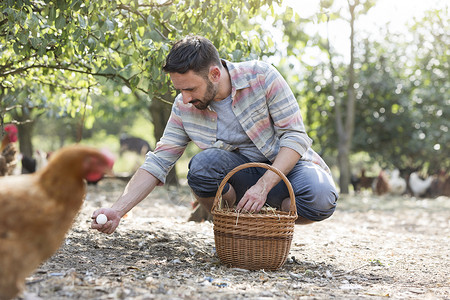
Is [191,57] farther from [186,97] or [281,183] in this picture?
[281,183]

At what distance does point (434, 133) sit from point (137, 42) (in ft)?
30.8

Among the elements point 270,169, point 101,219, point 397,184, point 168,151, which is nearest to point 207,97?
point 168,151

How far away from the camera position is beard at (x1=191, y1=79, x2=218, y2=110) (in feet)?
10.3

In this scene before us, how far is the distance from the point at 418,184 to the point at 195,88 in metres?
9.52

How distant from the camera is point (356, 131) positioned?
12281mm

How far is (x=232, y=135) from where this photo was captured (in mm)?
3404

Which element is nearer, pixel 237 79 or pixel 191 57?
pixel 191 57

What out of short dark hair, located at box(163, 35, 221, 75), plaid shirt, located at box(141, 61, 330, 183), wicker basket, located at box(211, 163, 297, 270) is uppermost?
short dark hair, located at box(163, 35, 221, 75)

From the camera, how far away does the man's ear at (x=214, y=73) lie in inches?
123

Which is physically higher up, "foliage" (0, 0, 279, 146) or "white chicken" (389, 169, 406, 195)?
"foliage" (0, 0, 279, 146)

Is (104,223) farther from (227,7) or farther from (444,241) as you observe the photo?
(444,241)

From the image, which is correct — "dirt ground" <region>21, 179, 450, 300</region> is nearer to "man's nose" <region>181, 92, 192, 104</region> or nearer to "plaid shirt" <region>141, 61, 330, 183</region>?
"plaid shirt" <region>141, 61, 330, 183</region>

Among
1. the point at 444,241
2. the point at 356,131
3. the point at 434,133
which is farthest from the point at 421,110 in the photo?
the point at 444,241

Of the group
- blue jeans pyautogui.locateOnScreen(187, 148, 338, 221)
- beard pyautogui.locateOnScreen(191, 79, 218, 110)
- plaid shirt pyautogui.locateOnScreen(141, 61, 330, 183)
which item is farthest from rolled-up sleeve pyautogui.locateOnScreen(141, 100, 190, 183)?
beard pyautogui.locateOnScreen(191, 79, 218, 110)
